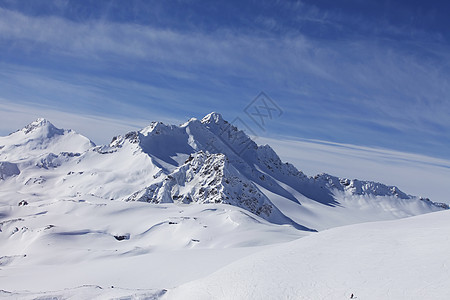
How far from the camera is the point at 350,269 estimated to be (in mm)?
17859

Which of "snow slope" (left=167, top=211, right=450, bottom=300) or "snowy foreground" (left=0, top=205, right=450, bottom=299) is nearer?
"snow slope" (left=167, top=211, right=450, bottom=300)

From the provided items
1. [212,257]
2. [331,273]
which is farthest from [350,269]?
[212,257]

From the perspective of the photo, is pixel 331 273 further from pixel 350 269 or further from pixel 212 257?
pixel 212 257

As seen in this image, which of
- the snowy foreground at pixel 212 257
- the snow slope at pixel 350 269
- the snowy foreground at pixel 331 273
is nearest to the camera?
the snow slope at pixel 350 269

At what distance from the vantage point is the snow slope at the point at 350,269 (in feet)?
51.0

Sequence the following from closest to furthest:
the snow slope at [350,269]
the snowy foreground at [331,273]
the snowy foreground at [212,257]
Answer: the snow slope at [350,269] < the snowy foreground at [331,273] < the snowy foreground at [212,257]

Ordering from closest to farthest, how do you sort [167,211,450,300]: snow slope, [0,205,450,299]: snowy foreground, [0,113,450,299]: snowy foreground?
[167,211,450,300]: snow slope, [0,205,450,299]: snowy foreground, [0,113,450,299]: snowy foreground

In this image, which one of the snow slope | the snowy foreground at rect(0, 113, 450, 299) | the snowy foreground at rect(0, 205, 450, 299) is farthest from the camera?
the snowy foreground at rect(0, 113, 450, 299)

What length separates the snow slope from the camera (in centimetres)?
1554

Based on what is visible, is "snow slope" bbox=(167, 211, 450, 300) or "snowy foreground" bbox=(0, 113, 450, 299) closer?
"snow slope" bbox=(167, 211, 450, 300)

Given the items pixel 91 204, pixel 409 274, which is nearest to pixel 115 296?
pixel 409 274

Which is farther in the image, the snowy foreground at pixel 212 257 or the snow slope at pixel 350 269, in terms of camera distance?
the snowy foreground at pixel 212 257

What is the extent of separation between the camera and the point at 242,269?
21.0m

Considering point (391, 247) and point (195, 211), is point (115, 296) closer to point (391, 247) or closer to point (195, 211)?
point (391, 247)
